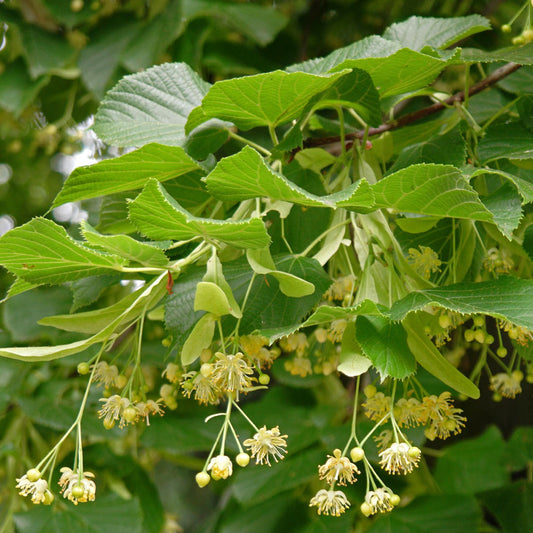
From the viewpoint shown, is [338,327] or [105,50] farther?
[105,50]

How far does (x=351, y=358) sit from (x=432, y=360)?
6 centimetres

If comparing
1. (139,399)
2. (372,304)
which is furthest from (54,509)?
(372,304)

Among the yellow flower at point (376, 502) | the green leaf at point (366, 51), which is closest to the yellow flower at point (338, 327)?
the yellow flower at point (376, 502)

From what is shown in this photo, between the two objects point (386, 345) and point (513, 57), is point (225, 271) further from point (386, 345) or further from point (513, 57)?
point (513, 57)

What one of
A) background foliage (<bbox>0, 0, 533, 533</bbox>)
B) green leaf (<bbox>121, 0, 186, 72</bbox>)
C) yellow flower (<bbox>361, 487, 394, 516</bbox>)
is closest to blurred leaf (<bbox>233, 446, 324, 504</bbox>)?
background foliage (<bbox>0, 0, 533, 533</bbox>)

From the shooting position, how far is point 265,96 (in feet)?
1.58

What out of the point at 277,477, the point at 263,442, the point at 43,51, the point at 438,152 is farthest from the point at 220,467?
the point at 43,51

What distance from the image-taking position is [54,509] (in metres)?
0.92

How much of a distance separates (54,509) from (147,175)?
66cm

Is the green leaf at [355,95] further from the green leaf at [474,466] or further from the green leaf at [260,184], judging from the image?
the green leaf at [474,466]

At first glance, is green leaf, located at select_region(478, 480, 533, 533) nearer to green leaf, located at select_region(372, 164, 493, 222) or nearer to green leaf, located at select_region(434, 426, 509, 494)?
green leaf, located at select_region(434, 426, 509, 494)

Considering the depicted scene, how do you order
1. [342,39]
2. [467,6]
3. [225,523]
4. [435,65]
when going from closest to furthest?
1. [435,65]
2. [225,523]
3. [467,6]
4. [342,39]

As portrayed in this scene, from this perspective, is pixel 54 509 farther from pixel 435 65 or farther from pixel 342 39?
pixel 342 39

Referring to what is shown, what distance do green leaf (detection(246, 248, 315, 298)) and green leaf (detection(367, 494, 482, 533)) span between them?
58 cm
